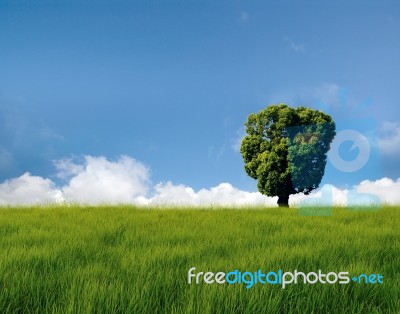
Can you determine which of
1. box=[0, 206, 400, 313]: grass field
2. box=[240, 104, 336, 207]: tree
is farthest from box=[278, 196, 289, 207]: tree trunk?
box=[0, 206, 400, 313]: grass field

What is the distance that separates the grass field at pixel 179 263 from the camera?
424 cm

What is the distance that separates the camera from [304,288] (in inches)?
A: 187

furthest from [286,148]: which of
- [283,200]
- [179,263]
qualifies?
[179,263]

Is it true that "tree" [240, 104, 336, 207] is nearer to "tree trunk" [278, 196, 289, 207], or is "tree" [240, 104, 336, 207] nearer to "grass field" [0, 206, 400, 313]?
"tree trunk" [278, 196, 289, 207]

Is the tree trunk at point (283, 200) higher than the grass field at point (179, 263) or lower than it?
higher

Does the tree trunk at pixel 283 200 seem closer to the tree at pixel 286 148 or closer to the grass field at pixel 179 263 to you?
the tree at pixel 286 148

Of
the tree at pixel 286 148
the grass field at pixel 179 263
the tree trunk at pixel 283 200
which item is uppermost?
the tree at pixel 286 148

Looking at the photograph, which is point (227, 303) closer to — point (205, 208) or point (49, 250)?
point (49, 250)

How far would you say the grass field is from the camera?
4238mm

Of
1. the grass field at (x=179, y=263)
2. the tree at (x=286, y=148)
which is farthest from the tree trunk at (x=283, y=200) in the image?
the grass field at (x=179, y=263)

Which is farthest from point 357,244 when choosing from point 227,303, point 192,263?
point 227,303

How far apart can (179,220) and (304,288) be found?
6.42 meters

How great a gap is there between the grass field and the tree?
11.6m

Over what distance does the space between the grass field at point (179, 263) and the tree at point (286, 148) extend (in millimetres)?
11602
